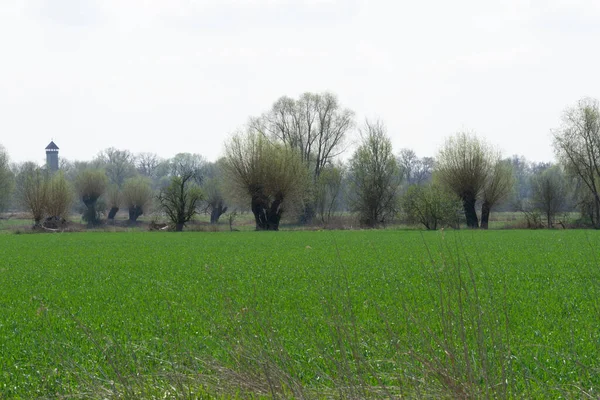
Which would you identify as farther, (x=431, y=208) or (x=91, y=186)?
(x=91, y=186)

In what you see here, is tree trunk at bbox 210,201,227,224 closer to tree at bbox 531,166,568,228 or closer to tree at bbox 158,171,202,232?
tree at bbox 158,171,202,232

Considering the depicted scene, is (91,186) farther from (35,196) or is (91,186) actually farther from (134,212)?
(35,196)

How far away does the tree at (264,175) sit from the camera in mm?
59375

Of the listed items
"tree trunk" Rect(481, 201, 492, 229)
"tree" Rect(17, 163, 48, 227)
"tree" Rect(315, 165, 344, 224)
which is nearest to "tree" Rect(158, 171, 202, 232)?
"tree" Rect(17, 163, 48, 227)

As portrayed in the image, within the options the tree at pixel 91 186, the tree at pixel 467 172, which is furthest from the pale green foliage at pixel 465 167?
the tree at pixel 91 186

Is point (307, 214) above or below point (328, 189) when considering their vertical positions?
below

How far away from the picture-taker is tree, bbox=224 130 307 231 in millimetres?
59375

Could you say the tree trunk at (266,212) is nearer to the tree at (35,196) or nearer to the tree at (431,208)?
the tree at (431,208)

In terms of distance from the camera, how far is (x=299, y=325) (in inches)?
407

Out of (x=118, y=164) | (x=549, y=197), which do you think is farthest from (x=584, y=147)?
(x=118, y=164)

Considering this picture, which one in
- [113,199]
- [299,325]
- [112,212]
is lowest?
[299,325]

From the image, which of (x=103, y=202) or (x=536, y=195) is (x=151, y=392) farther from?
(x=103, y=202)

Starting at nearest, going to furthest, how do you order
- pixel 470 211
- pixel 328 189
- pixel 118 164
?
pixel 470 211, pixel 328 189, pixel 118 164

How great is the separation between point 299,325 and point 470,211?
52439mm
